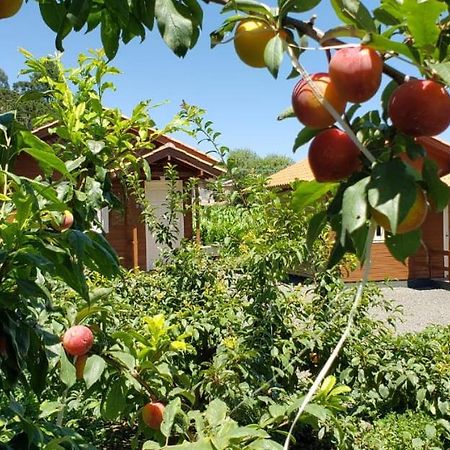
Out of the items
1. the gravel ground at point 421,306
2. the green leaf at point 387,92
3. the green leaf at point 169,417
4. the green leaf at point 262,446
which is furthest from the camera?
the gravel ground at point 421,306

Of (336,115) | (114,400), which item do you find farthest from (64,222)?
(336,115)

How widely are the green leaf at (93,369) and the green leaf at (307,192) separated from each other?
3.62ft

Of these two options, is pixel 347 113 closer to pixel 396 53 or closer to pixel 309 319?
pixel 396 53

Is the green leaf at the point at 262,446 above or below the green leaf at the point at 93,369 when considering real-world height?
below

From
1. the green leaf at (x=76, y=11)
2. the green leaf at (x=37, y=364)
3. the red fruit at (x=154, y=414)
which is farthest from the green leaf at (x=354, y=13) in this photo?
the red fruit at (x=154, y=414)

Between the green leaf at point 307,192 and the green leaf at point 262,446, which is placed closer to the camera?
the green leaf at point 307,192

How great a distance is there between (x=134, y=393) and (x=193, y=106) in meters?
1.88

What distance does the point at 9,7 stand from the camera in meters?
0.82

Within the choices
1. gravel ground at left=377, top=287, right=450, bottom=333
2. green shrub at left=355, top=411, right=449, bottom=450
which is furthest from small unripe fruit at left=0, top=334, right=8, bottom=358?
gravel ground at left=377, top=287, right=450, bottom=333

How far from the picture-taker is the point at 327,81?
500mm

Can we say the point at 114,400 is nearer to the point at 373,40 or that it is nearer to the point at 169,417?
the point at 169,417

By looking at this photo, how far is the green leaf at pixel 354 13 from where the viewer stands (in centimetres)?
45

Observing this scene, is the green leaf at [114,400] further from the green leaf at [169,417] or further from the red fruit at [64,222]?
the red fruit at [64,222]

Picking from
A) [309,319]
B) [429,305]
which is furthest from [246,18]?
[429,305]
